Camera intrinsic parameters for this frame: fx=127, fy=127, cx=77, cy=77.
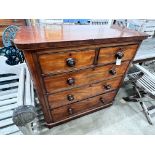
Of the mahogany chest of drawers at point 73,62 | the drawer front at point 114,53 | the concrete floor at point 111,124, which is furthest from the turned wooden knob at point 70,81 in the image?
the concrete floor at point 111,124

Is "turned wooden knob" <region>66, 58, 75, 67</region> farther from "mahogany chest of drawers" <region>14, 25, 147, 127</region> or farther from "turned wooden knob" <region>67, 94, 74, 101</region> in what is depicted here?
"turned wooden knob" <region>67, 94, 74, 101</region>

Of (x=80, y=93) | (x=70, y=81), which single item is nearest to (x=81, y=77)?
(x=70, y=81)

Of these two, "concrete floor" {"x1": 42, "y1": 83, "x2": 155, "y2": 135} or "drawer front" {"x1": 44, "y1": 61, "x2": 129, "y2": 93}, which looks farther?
"concrete floor" {"x1": 42, "y1": 83, "x2": 155, "y2": 135}

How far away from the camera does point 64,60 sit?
0.96 m

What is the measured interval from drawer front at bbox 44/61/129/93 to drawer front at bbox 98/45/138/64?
8 centimetres

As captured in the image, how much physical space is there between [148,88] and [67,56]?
1.20 meters

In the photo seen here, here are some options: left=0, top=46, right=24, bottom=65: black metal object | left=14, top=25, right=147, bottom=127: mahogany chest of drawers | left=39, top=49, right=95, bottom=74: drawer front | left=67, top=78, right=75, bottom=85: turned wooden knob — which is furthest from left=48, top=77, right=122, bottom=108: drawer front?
left=0, top=46, right=24, bottom=65: black metal object

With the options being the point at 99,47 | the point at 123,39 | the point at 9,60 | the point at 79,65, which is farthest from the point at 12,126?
the point at 123,39

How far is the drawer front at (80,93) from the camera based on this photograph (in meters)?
1.23

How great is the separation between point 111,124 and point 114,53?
0.98 m

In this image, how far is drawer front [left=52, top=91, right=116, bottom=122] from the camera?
141 cm

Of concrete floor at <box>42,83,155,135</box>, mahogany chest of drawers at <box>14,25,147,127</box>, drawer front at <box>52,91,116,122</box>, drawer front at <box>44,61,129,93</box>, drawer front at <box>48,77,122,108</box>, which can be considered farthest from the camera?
concrete floor at <box>42,83,155,135</box>

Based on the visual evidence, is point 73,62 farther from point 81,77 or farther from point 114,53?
point 114,53

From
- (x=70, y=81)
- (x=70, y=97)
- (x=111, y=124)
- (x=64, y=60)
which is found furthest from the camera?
(x=111, y=124)
